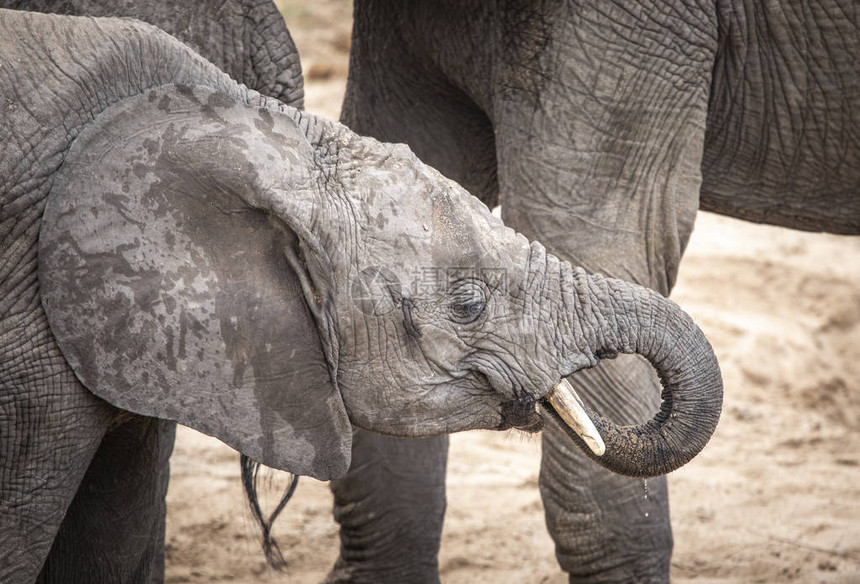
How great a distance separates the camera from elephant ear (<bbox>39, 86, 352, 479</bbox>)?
2.17m

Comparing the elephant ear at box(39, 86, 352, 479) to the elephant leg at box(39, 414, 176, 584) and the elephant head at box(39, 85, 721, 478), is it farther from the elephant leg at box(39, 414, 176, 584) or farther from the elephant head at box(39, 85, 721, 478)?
the elephant leg at box(39, 414, 176, 584)

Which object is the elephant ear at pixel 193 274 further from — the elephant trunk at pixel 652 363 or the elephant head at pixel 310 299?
the elephant trunk at pixel 652 363

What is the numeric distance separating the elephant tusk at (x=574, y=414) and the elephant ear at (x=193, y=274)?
0.39m

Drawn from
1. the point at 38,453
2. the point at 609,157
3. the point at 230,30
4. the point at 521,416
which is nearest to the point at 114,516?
the point at 38,453

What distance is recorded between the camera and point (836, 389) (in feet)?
17.4

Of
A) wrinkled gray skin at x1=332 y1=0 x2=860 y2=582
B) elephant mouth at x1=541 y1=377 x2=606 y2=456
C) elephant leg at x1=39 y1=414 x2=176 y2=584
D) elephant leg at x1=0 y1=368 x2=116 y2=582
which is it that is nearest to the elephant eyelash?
elephant mouth at x1=541 y1=377 x2=606 y2=456

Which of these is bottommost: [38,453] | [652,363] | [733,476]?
[733,476]

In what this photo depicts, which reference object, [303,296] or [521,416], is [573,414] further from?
[303,296]

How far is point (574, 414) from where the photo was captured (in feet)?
7.64

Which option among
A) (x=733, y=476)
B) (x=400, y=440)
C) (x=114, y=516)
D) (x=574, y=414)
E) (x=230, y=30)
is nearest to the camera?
(x=574, y=414)

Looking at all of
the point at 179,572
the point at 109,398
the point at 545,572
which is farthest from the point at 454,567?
the point at 109,398

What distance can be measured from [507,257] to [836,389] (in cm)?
335

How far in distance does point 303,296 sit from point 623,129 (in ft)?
3.81

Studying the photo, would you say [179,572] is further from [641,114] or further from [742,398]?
[742,398]
